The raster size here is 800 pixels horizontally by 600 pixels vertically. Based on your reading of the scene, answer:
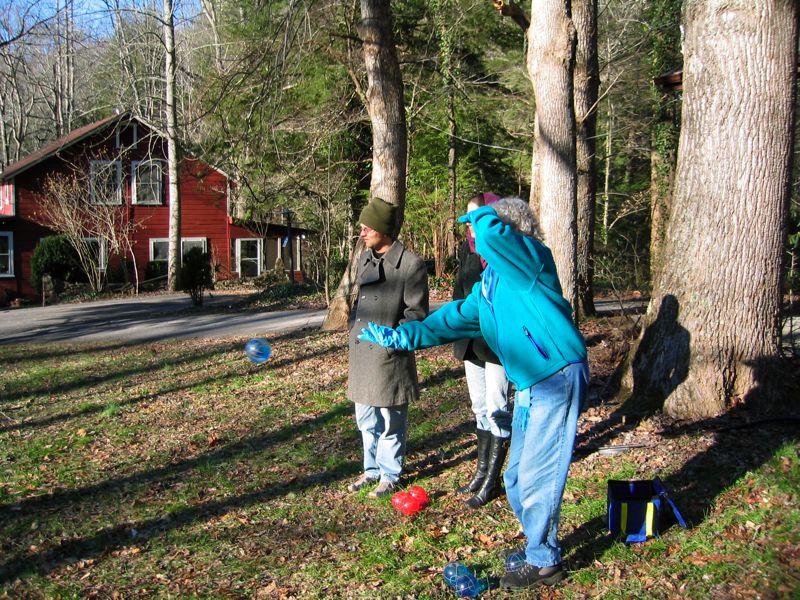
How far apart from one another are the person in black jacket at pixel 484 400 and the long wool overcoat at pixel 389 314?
1.25 feet

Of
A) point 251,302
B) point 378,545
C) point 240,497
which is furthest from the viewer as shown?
point 251,302

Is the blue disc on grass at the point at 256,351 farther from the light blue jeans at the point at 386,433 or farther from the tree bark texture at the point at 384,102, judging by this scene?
the tree bark texture at the point at 384,102

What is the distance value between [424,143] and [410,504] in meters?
21.4

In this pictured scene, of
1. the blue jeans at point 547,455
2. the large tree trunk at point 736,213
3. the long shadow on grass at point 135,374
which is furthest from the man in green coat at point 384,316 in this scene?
the long shadow on grass at point 135,374

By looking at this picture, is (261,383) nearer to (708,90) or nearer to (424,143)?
(708,90)

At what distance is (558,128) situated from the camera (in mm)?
10312

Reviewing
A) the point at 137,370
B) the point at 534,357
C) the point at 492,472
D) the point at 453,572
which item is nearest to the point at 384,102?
the point at 137,370

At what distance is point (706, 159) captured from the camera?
20.9 feet

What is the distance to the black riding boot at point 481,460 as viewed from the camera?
528cm

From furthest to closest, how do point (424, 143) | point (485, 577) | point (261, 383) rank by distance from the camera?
point (424, 143) < point (261, 383) < point (485, 577)

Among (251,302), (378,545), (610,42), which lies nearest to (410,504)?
(378,545)

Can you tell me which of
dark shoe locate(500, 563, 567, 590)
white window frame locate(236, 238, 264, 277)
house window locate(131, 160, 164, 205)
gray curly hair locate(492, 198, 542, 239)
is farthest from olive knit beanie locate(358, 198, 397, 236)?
white window frame locate(236, 238, 264, 277)

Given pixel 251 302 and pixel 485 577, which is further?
pixel 251 302

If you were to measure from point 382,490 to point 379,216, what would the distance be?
75.3 inches
